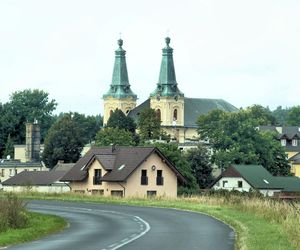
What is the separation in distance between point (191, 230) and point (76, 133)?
416ft

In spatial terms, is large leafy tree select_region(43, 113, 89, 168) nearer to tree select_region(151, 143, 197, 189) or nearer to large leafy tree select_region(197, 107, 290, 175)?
large leafy tree select_region(197, 107, 290, 175)

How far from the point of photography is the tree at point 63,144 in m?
159

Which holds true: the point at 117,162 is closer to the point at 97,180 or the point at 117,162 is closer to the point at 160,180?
the point at 97,180

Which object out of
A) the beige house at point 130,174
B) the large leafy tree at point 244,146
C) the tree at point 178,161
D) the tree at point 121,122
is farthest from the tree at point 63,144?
the beige house at point 130,174

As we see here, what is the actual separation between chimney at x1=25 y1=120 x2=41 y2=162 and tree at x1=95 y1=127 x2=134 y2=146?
19.0m

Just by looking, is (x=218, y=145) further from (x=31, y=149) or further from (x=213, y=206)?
(x=213, y=206)

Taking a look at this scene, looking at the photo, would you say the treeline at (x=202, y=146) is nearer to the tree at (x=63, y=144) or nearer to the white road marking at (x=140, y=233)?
the tree at (x=63, y=144)

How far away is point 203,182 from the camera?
137 meters

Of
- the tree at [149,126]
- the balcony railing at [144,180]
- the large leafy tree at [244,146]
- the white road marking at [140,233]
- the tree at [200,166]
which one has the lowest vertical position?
the white road marking at [140,233]

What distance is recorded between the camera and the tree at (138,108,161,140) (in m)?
185

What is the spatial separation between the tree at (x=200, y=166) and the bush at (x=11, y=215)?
98479mm

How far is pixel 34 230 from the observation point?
36.2m

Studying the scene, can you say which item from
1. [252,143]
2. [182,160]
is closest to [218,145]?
[252,143]

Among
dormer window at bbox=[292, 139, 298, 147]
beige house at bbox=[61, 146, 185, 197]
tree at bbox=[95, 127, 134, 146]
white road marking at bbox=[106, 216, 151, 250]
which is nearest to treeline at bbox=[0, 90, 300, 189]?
tree at bbox=[95, 127, 134, 146]
